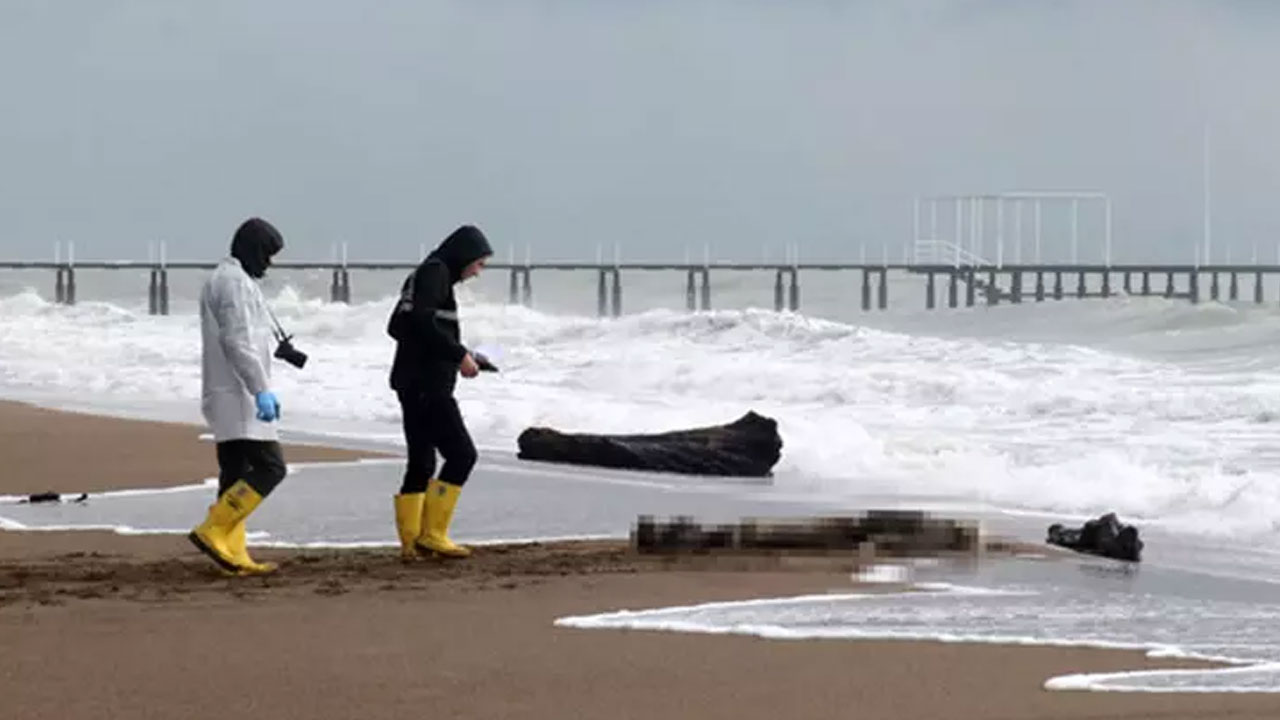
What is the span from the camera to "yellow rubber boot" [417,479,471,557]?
778cm

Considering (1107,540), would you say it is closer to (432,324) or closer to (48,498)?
(432,324)

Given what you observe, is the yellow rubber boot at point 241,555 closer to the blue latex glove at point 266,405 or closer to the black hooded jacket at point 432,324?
the blue latex glove at point 266,405

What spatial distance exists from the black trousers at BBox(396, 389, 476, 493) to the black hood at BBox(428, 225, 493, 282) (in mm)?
471

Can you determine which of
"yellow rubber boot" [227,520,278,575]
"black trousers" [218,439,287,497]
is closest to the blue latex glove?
"black trousers" [218,439,287,497]

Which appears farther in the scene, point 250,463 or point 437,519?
point 437,519

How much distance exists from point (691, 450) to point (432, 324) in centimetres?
463

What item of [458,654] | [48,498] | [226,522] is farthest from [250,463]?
[48,498]

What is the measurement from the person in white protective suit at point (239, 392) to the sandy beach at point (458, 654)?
0.64 ft

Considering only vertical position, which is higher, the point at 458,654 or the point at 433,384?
the point at 433,384

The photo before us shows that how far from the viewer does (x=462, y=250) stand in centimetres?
775

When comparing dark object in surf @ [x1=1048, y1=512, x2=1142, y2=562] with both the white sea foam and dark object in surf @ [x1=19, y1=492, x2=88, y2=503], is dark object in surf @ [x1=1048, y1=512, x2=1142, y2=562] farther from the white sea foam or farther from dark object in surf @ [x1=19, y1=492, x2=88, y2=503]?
dark object in surf @ [x1=19, y1=492, x2=88, y2=503]

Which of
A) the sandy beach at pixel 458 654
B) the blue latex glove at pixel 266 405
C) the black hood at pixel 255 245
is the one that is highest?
the black hood at pixel 255 245

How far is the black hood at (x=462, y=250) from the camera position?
7750mm

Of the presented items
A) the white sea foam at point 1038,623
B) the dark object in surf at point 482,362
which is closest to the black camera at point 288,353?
the dark object in surf at point 482,362
